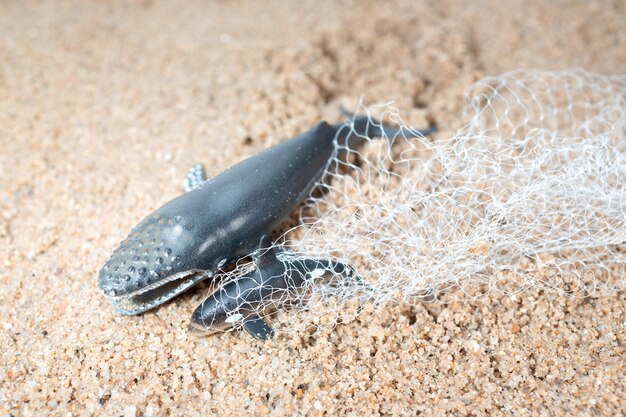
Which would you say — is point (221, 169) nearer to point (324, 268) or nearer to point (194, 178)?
point (194, 178)

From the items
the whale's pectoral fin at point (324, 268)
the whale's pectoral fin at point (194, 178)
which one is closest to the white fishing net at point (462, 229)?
the whale's pectoral fin at point (324, 268)

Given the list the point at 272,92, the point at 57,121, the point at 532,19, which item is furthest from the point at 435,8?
the point at 57,121

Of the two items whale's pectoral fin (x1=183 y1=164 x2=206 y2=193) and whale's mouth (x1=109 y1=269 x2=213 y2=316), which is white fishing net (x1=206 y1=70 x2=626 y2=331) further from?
whale's pectoral fin (x1=183 y1=164 x2=206 y2=193)

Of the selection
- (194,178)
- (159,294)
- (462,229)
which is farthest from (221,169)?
(462,229)

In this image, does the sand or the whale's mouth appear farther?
the whale's mouth

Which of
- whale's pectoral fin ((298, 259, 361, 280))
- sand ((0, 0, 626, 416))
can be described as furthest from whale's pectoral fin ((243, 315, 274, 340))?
whale's pectoral fin ((298, 259, 361, 280))
